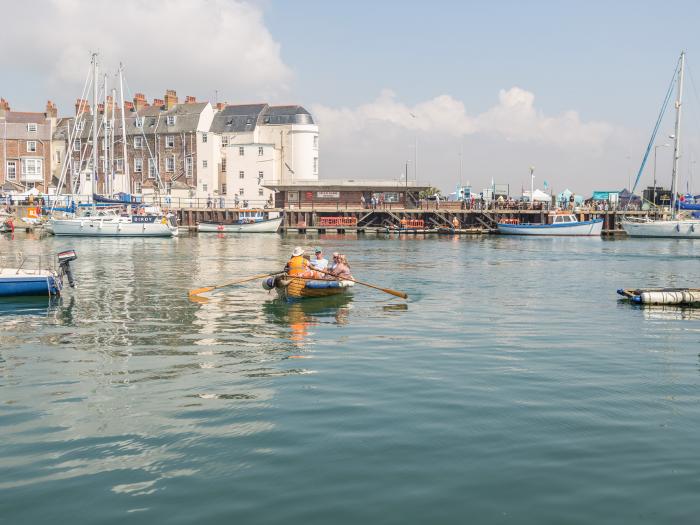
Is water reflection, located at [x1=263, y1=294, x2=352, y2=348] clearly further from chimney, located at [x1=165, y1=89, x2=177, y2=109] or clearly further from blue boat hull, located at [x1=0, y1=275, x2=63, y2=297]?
chimney, located at [x1=165, y1=89, x2=177, y2=109]

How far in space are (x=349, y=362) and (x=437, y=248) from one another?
47279 mm

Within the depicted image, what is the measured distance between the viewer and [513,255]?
181ft

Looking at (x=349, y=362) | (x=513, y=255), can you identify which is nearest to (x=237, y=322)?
(x=349, y=362)

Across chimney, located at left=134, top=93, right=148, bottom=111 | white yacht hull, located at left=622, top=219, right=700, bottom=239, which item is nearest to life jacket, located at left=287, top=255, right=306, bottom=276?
white yacht hull, located at left=622, top=219, right=700, bottom=239

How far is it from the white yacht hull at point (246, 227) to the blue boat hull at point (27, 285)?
59.9 m

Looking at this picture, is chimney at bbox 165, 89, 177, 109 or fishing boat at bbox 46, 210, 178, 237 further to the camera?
chimney at bbox 165, 89, 177, 109

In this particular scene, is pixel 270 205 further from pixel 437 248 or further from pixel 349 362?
pixel 349 362

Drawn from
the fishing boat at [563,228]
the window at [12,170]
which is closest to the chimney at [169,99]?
the window at [12,170]

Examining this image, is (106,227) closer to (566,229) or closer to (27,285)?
(27,285)

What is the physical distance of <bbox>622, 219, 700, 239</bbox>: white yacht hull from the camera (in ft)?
265

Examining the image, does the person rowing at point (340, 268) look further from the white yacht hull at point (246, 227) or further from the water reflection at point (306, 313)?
the white yacht hull at point (246, 227)

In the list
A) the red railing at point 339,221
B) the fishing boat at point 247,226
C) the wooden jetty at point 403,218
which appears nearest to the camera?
the fishing boat at point 247,226

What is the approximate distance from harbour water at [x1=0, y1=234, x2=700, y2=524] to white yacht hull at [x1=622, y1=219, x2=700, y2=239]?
60.2 metres

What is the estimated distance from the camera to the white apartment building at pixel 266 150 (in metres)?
101
